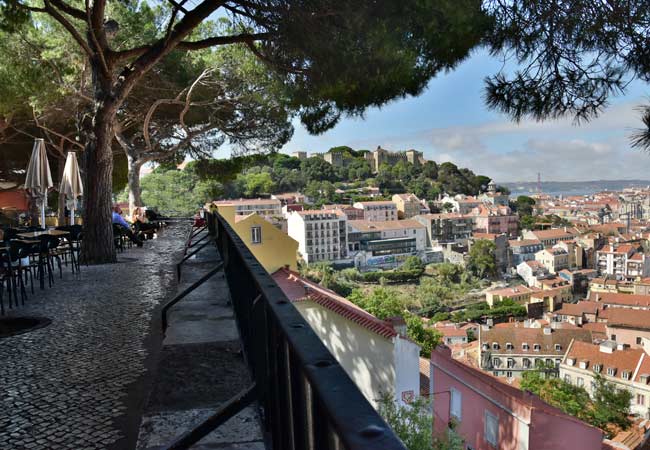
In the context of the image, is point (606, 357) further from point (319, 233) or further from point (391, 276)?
point (319, 233)

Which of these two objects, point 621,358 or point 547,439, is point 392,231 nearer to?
point 621,358

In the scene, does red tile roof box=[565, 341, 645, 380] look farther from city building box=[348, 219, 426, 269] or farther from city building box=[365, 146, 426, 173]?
city building box=[365, 146, 426, 173]

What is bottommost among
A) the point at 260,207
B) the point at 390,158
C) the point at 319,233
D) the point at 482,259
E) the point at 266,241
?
the point at 482,259

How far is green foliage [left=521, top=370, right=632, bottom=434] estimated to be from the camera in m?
29.4

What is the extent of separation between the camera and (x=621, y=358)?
39719 mm

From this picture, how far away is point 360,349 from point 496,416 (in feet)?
19.6

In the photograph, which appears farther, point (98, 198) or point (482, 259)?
point (482, 259)

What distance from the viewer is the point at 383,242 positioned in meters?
89.1

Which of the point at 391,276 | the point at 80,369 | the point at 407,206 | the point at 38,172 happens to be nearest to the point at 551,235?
the point at 407,206

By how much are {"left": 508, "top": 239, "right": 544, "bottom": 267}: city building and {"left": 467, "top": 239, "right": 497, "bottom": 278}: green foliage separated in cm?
757

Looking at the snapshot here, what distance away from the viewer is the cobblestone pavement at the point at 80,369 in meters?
2.28

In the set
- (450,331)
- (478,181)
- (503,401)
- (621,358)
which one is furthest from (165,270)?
(478,181)

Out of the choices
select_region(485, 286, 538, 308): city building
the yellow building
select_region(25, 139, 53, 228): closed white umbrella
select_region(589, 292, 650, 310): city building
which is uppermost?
select_region(25, 139, 53, 228): closed white umbrella

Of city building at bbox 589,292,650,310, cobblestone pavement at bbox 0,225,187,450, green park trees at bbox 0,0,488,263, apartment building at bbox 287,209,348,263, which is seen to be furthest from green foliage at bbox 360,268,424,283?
cobblestone pavement at bbox 0,225,187,450
